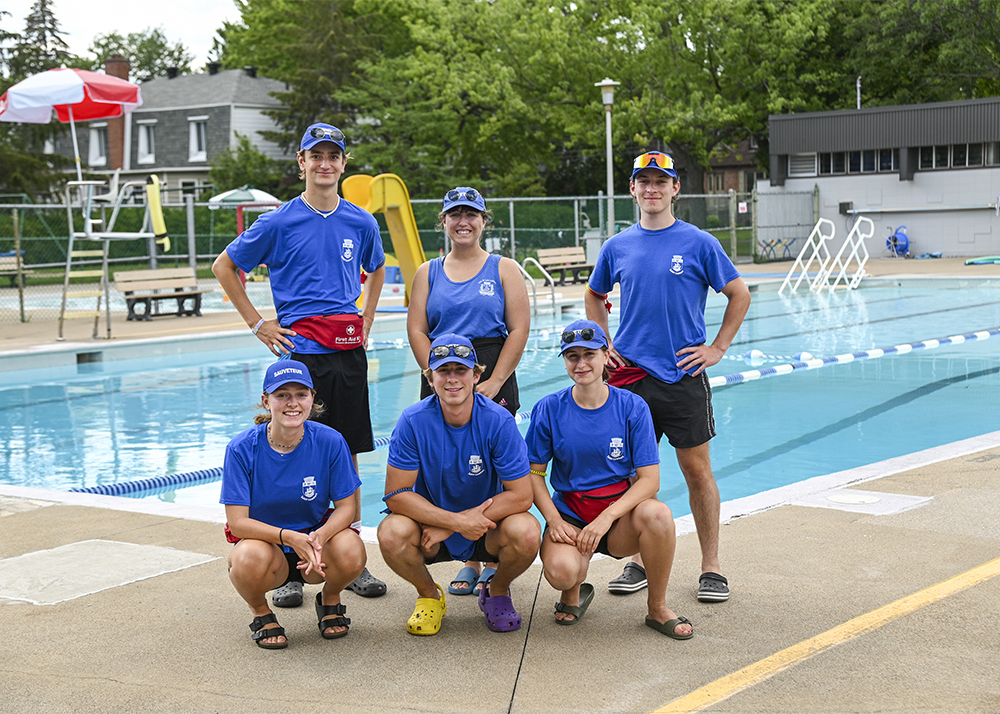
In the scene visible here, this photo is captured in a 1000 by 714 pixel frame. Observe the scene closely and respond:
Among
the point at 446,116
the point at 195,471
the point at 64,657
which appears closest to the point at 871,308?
the point at 195,471

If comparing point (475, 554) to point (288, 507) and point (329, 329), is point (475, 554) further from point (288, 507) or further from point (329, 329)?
point (329, 329)

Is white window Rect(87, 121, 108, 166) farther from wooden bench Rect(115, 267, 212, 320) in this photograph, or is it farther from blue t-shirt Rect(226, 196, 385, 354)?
blue t-shirt Rect(226, 196, 385, 354)

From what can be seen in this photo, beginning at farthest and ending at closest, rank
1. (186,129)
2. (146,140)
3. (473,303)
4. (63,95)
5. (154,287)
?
(146,140) → (186,129) → (154,287) → (63,95) → (473,303)

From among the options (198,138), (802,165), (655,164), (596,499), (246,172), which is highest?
(198,138)

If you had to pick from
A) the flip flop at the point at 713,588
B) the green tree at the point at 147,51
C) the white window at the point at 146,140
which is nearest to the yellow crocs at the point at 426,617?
the flip flop at the point at 713,588

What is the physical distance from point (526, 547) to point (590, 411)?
24.6 inches

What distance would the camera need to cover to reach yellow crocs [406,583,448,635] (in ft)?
13.9

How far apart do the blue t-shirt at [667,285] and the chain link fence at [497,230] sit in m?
18.4

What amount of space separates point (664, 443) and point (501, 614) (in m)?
5.55

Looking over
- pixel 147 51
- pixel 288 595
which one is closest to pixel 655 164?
pixel 288 595

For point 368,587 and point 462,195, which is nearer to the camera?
point 462,195

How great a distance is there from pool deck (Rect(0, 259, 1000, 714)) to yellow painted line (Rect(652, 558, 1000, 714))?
0.04 feet

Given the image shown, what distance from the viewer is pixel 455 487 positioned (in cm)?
430

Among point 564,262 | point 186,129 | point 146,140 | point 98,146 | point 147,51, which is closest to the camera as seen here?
point 564,262
